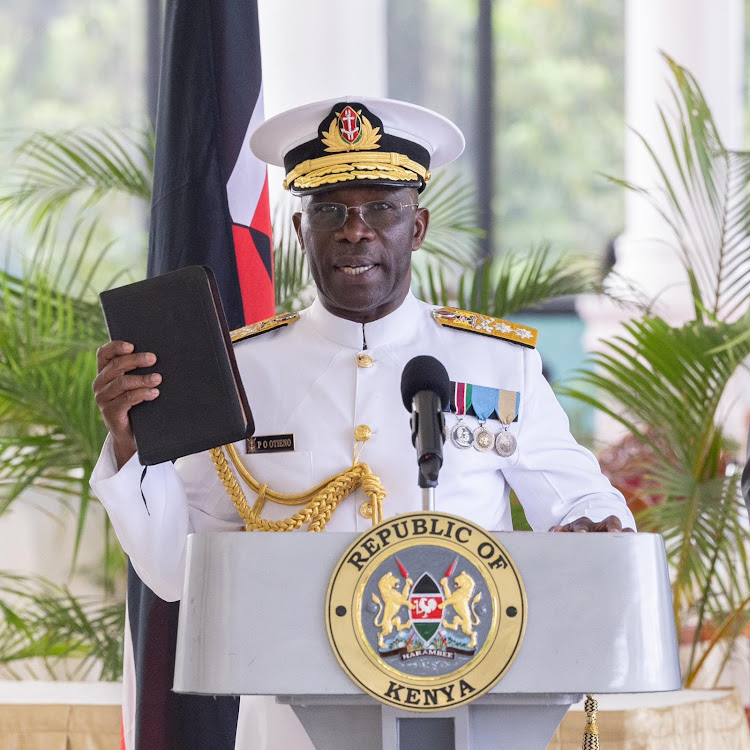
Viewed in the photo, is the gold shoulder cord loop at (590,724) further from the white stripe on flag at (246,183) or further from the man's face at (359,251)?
the white stripe on flag at (246,183)

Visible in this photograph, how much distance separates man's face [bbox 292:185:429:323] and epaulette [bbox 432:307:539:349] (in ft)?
0.57

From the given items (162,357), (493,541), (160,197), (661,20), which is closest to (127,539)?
(162,357)

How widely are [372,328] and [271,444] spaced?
27 cm

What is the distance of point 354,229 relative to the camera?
196 cm

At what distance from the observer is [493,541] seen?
1272mm

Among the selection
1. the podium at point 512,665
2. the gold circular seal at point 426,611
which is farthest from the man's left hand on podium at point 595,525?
the gold circular seal at point 426,611

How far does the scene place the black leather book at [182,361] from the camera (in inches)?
67.4

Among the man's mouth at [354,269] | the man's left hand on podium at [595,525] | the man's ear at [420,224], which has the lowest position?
the man's left hand on podium at [595,525]

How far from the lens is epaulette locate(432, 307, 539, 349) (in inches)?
85.4

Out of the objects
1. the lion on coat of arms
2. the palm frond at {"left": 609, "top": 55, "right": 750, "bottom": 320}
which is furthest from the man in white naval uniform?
the palm frond at {"left": 609, "top": 55, "right": 750, "bottom": 320}

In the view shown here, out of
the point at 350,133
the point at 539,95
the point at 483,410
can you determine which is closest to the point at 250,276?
the point at 350,133

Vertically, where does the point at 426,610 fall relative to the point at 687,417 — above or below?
below

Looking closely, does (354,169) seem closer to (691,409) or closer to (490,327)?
(490,327)

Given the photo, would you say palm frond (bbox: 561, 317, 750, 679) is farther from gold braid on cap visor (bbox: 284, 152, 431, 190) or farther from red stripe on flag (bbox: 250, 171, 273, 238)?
gold braid on cap visor (bbox: 284, 152, 431, 190)
